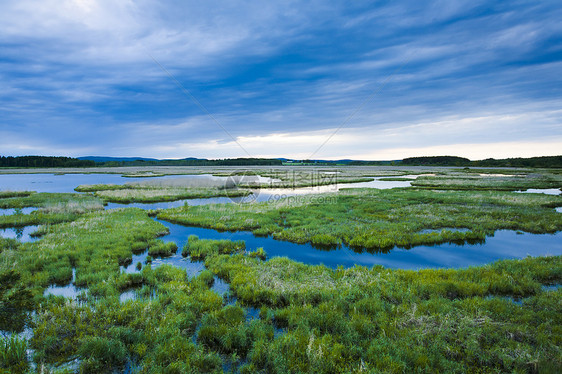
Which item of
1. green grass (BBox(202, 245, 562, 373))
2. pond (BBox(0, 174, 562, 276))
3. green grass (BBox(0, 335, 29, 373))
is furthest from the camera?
pond (BBox(0, 174, 562, 276))

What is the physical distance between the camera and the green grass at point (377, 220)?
1923 centimetres

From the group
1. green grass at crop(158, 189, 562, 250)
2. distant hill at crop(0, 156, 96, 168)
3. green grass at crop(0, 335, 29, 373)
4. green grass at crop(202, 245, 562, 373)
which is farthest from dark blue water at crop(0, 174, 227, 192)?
distant hill at crop(0, 156, 96, 168)

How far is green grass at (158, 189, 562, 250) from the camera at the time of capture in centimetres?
1923

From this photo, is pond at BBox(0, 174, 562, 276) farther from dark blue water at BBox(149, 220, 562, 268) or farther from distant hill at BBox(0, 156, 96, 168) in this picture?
distant hill at BBox(0, 156, 96, 168)

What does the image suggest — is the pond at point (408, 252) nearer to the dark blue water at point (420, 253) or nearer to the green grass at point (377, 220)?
the dark blue water at point (420, 253)

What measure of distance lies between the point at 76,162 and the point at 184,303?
22182cm

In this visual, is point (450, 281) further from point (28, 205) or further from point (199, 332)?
point (28, 205)

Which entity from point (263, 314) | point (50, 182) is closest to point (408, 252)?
point (263, 314)

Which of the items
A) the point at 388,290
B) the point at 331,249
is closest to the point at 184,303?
the point at 388,290

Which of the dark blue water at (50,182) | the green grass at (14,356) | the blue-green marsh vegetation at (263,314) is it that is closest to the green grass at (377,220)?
the blue-green marsh vegetation at (263,314)

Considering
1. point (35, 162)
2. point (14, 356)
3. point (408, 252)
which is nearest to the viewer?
point (14, 356)

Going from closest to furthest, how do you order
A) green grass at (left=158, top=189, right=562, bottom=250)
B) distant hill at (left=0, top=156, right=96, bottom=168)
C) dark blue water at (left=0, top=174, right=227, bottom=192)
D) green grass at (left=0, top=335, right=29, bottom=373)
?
green grass at (left=0, top=335, right=29, bottom=373), green grass at (left=158, top=189, right=562, bottom=250), dark blue water at (left=0, top=174, right=227, bottom=192), distant hill at (left=0, top=156, right=96, bottom=168)

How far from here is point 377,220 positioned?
24.2 meters

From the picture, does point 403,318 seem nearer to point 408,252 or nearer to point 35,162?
point 408,252
